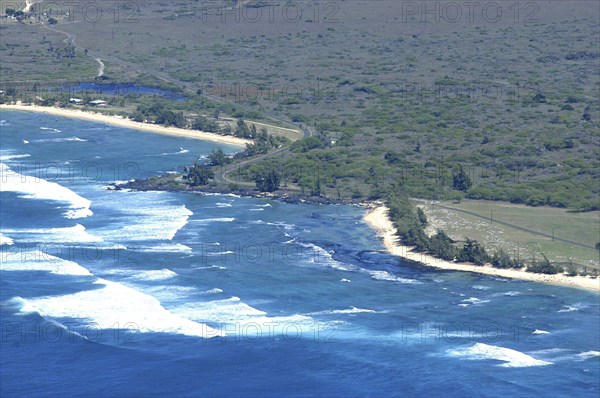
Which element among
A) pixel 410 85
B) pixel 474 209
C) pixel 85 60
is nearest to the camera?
pixel 474 209

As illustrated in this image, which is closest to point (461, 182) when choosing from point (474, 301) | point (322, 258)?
point (322, 258)

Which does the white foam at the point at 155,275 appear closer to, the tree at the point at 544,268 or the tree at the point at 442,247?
the tree at the point at 442,247

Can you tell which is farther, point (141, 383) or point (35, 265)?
point (35, 265)

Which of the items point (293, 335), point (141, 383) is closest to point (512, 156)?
point (293, 335)

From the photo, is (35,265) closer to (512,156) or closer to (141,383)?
(141,383)

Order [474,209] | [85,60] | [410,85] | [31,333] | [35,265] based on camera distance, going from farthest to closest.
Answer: [85,60] < [410,85] < [474,209] < [35,265] < [31,333]

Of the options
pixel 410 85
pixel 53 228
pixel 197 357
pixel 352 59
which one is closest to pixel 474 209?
pixel 53 228

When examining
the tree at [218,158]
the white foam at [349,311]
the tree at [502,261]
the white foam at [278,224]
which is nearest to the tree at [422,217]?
the white foam at [278,224]
